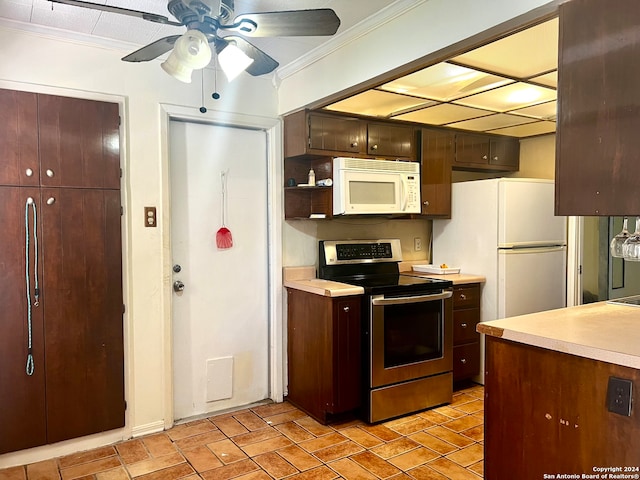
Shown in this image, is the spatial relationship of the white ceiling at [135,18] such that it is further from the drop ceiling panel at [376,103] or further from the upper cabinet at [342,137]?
the upper cabinet at [342,137]

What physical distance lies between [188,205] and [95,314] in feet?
2.98

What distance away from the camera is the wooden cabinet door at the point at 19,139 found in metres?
2.58

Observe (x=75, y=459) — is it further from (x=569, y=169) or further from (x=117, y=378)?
(x=569, y=169)

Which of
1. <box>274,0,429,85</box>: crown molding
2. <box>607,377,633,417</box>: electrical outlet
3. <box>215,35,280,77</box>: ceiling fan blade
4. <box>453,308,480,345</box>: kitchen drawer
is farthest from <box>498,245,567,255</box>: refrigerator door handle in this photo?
<box>215,35,280,77</box>: ceiling fan blade

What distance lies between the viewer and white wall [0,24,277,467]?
2797 mm

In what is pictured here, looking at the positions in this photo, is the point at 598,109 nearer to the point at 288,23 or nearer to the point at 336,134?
the point at 288,23

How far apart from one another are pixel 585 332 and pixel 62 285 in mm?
2694

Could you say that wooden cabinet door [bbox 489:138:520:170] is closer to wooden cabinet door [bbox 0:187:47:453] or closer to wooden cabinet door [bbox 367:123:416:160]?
wooden cabinet door [bbox 367:123:416:160]

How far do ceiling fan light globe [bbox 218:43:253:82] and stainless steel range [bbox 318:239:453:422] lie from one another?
66.6 inches

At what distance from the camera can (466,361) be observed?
380cm

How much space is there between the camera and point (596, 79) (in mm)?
1731

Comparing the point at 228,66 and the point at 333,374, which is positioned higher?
the point at 228,66

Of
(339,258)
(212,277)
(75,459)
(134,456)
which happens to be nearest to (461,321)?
(339,258)

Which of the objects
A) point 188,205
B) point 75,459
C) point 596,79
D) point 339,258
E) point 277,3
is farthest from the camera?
point 339,258
